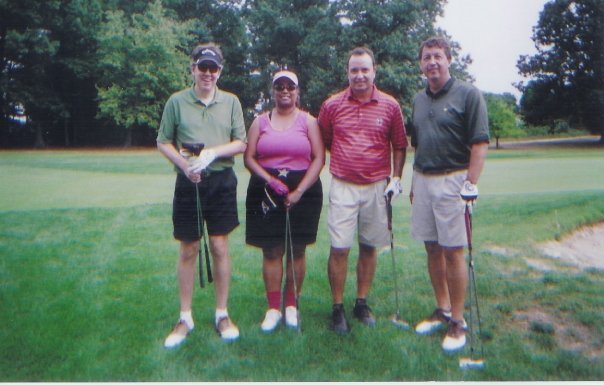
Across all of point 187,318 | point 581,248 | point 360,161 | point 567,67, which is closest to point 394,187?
point 360,161

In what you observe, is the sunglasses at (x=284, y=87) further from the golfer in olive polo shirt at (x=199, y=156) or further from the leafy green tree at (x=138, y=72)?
the leafy green tree at (x=138, y=72)

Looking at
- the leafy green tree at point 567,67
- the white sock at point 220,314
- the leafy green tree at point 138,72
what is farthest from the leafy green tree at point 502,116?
the leafy green tree at point 138,72

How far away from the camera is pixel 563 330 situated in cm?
301

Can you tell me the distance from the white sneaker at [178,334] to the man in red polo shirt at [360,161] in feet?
2.58

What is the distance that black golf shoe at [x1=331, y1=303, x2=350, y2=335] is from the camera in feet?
10.0

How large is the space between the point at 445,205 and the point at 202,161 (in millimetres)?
1234

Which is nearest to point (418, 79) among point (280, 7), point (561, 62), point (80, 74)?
point (280, 7)

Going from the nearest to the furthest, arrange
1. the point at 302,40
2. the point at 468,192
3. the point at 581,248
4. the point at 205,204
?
the point at 468,192, the point at 205,204, the point at 581,248, the point at 302,40

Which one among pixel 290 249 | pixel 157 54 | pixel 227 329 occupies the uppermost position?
pixel 157 54

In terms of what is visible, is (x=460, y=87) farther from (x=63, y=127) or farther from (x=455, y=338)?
(x=63, y=127)

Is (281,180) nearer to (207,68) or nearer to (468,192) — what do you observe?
(207,68)

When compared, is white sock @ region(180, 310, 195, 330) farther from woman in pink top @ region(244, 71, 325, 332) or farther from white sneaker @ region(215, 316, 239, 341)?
woman in pink top @ region(244, 71, 325, 332)

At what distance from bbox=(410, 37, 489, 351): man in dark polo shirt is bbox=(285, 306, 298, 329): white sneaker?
0.66 meters

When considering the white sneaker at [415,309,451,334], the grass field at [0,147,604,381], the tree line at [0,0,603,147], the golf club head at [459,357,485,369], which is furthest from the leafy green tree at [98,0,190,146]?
the golf club head at [459,357,485,369]
